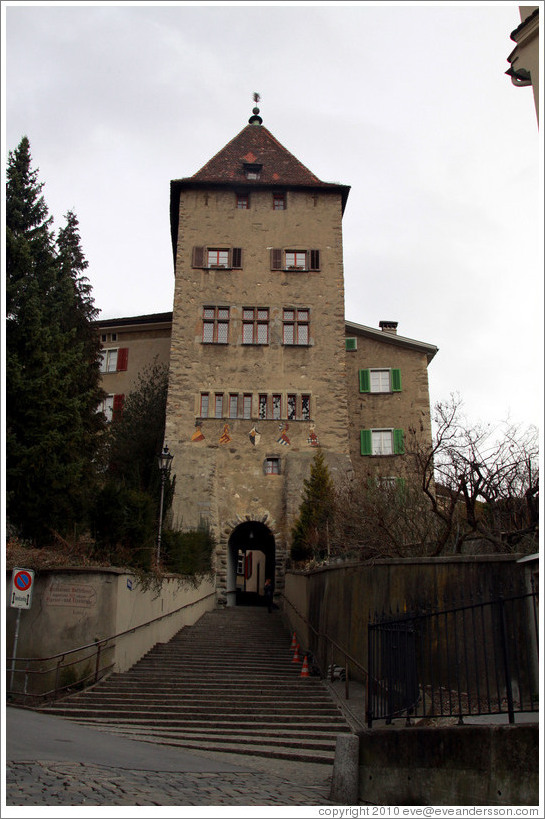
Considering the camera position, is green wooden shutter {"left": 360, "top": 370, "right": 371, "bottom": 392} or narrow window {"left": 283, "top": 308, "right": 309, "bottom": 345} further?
green wooden shutter {"left": 360, "top": 370, "right": 371, "bottom": 392}

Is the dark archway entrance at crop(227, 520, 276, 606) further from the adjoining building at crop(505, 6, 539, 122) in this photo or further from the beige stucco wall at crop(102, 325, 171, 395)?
the adjoining building at crop(505, 6, 539, 122)

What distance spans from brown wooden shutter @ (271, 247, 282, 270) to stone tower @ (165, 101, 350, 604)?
66 mm

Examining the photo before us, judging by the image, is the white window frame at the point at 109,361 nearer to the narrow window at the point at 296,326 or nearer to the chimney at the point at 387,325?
the narrow window at the point at 296,326

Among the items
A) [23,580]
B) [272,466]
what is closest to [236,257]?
[272,466]

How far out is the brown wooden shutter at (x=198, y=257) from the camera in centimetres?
3131

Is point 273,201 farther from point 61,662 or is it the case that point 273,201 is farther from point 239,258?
point 61,662

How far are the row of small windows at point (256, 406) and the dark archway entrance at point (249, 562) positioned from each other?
4604 millimetres

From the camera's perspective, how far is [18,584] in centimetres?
1177

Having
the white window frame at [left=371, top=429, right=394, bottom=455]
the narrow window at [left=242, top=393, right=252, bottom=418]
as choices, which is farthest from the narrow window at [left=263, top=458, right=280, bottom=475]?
the white window frame at [left=371, top=429, right=394, bottom=455]

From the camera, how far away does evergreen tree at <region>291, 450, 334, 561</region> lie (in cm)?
2122

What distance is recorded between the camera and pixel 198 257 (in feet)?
103

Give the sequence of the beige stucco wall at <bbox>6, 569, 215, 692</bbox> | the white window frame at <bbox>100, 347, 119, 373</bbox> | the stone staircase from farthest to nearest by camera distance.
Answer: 1. the white window frame at <bbox>100, 347, 119, 373</bbox>
2. the beige stucco wall at <bbox>6, 569, 215, 692</bbox>
3. the stone staircase

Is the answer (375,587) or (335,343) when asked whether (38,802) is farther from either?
(335,343)

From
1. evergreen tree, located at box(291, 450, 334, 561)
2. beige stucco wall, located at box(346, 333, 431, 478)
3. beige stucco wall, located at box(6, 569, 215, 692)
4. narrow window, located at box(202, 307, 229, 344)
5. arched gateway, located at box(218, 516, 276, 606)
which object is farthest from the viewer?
narrow window, located at box(202, 307, 229, 344)
